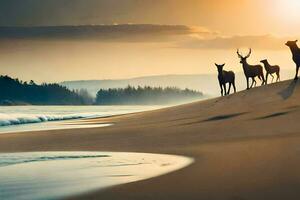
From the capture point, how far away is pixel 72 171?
9797mm

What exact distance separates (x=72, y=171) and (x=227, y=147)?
130 inches

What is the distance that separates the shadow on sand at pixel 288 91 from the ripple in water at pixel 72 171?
9831 mm

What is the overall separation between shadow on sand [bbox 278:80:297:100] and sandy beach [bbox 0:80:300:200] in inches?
2.6

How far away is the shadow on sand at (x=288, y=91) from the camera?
2088 cm

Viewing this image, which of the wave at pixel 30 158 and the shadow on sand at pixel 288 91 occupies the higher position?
the shadow on sand at pixel 288 91

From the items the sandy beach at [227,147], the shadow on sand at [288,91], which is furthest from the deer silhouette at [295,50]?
the sandy beach at [227,147]

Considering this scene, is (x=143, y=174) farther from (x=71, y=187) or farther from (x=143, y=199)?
(x=143, y=199)

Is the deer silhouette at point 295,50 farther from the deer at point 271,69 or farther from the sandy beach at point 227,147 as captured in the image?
the deer at point 271,69

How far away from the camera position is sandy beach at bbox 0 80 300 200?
6.91 metres

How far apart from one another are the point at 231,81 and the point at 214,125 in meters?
13.2

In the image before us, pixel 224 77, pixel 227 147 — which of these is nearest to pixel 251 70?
pixel 224 77

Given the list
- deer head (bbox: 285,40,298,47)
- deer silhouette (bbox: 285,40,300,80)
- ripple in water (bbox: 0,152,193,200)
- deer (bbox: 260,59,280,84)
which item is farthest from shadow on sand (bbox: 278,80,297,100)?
ripple in water (bbox: 0,152,193,200)

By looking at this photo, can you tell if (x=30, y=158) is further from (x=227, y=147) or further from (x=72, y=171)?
(x=227, y=147)

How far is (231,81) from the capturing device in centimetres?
3069
